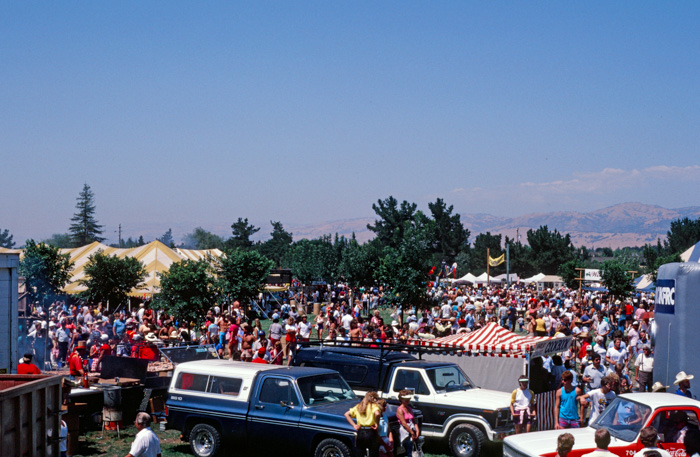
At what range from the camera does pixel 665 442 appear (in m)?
9.01

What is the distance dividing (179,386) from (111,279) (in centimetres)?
2710

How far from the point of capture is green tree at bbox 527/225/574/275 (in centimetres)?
10825

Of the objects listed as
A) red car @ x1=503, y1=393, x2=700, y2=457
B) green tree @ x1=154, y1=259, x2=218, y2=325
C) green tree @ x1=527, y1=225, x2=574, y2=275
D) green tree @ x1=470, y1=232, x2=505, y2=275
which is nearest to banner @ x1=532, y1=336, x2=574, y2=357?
red car @ x1=503, y1=393, x2=700, y2=457

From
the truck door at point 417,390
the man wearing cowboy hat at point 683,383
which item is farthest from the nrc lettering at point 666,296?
the truck door at point 417,390

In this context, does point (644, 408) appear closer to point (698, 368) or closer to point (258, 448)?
point (698, 368)

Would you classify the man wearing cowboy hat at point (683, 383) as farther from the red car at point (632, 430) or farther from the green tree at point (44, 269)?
the green tree at point (44, 269)

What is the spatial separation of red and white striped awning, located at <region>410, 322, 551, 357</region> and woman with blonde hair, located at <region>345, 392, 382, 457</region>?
4.38 metres

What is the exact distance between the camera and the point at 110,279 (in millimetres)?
37812

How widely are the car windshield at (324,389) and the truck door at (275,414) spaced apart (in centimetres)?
18

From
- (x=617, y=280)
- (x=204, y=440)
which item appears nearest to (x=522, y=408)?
(x=204, y=440)

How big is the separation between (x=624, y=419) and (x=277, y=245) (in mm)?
145495

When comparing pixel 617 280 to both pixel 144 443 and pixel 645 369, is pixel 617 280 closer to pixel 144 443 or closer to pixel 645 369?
pixel 645 369

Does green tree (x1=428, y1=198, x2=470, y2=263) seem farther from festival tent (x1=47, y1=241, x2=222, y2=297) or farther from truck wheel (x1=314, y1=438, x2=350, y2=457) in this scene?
truck wheel (x1=314, y1=438, x2=350, y2=457)

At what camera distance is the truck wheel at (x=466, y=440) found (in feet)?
39.7
